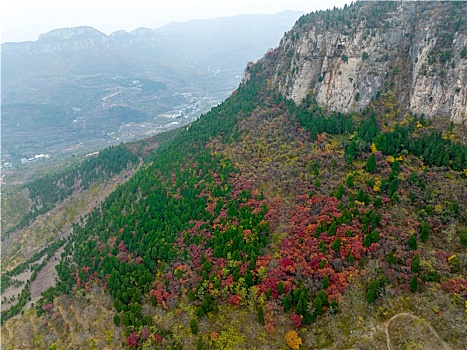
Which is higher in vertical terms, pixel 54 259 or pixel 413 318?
pixel 413 318

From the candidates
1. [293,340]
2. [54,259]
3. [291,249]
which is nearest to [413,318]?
[293,340]

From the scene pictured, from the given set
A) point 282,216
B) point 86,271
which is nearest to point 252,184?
point 282,216

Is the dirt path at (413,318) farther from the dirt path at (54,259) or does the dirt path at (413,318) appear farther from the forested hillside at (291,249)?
the dirt path at (54,259)

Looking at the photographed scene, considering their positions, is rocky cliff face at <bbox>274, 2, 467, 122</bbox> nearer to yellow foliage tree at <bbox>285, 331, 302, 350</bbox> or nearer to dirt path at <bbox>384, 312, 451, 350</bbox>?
dirt path at <bbox>384, 312, 451, 350</bbox>

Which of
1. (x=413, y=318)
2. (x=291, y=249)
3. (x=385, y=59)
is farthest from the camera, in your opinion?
(x=385, y=59)

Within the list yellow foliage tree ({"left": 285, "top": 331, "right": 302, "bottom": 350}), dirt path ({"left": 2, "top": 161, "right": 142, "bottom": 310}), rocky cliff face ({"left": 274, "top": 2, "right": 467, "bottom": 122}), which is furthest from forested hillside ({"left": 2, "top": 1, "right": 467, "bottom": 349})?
dirt path ({"left": 2, "top": 161, "right": 142, "bottom": 310})

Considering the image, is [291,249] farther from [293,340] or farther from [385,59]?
[385,59]

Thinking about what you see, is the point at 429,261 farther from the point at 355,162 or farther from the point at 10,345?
the point at 10,345
